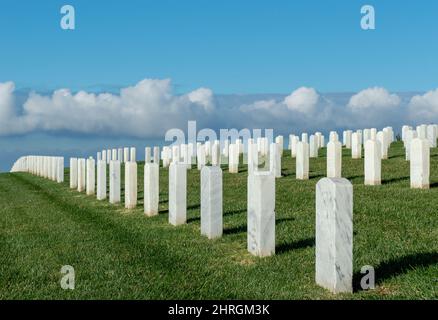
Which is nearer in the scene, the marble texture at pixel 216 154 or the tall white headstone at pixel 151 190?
the tall white headstone at pixel 151 190

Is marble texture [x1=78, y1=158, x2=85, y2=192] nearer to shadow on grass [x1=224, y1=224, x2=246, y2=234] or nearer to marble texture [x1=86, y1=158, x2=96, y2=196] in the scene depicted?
marble texture [x1=86, y1=158, x2=96, y2=196]

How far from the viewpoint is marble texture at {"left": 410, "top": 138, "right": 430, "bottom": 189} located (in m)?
14.3

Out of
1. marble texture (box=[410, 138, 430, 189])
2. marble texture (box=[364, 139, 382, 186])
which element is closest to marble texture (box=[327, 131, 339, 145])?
marble texture (box=[364, 139, 382, 186])

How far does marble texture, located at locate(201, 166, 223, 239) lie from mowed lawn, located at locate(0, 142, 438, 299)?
272 mm

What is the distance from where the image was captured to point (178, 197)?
40.1 feet

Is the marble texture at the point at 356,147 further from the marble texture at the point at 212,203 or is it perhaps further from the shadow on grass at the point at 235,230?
the marble texture at the point at 212,203

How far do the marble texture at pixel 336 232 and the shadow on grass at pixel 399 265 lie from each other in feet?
0.99

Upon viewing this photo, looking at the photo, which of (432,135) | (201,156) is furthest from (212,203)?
(432,135)

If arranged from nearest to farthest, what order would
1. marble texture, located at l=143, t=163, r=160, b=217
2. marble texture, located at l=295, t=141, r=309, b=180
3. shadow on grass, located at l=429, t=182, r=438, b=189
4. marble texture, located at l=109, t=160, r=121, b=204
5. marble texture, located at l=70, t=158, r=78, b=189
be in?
marble texture, located at l=143, t=163, r=160, b=217
shadow on grass, located at l=429, t=182, r=438, b=189
marble texture, located at l=109, t=160, r=121, b=204
marble texture, located at l=295, t=141, r=309, b=180
marble texture, located at l=70, t=158, r=78, b=189

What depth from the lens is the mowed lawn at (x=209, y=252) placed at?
6.96 metres

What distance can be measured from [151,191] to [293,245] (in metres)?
5.54

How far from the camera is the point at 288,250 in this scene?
8.79 meters

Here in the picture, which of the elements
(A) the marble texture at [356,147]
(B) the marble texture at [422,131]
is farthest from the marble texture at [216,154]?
(B) the marble texture at [422,131]

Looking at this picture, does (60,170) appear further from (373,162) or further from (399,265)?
(399,265)
